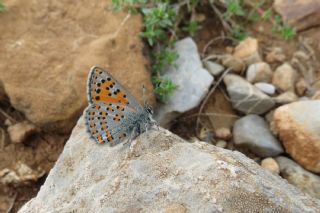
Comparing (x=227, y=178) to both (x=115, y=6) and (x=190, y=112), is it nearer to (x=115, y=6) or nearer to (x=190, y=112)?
(x=190, y=112)

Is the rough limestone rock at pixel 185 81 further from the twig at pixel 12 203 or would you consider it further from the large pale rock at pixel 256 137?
the twig at pixel 12 203

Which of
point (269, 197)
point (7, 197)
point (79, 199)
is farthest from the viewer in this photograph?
point (7, 197)

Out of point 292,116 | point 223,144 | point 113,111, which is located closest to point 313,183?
point 292,116

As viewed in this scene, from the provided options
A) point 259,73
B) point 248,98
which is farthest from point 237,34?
point 248,98

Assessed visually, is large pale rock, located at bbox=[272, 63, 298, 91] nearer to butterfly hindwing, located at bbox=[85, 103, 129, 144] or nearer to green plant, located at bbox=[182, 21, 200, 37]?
green plant, located at bbox=[182, 21, 200, 37]

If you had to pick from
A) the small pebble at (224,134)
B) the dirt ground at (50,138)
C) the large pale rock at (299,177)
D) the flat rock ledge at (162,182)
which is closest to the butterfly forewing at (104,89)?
the flat rock ledge at (162,182)

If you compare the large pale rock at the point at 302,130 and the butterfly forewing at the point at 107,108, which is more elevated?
the butterfly forewing at the point at 107,108

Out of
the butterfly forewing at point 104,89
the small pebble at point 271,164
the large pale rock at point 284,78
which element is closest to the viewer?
the butterfly forewing at point 104,89
